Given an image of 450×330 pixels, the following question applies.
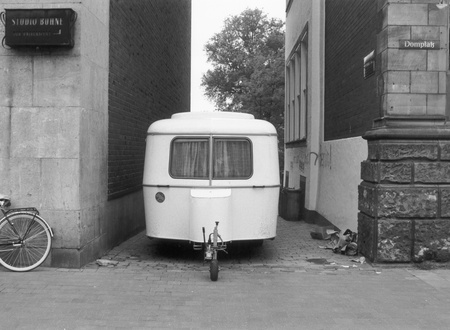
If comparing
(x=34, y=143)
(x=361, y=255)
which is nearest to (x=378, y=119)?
(x=361, y=255)

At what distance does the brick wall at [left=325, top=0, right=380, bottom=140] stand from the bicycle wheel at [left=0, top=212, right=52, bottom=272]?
5.11 m

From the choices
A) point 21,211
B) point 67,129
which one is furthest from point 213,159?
point 21,211

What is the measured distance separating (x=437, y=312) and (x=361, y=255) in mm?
2792

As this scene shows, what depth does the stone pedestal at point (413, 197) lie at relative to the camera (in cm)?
743

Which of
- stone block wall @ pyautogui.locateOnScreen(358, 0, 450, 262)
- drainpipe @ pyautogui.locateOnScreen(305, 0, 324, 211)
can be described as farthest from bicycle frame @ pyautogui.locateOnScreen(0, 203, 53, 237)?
drainpipe @ pyautogui.locateOnScreen(305, 0, 324, 211)

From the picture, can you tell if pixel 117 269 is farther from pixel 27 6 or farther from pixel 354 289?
pixel 27 6

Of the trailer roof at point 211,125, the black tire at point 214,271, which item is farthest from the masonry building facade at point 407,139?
the black tire at point 214,271

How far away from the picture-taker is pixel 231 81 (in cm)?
5175

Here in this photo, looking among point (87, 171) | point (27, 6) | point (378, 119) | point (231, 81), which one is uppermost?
point (231, 81)

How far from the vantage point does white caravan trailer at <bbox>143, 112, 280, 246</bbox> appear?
7.76 m

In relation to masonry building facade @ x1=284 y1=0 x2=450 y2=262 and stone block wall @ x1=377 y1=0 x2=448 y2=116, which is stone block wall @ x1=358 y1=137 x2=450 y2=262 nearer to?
masonry building facade @ x1=284 y1=0 x2=450 y2=262

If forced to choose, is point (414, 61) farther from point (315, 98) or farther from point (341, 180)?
point (315, 98)

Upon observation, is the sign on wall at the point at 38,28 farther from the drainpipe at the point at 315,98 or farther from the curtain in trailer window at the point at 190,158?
the drainpipe at the point at 315,98

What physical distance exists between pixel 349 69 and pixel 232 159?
398cm
